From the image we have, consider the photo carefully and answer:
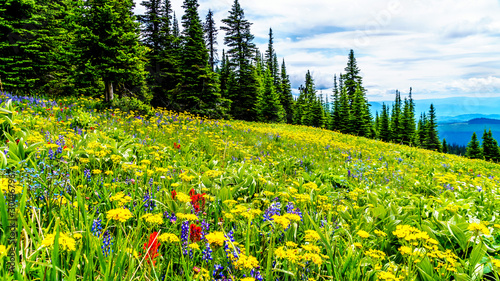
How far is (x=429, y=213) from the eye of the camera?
3334 millimetres

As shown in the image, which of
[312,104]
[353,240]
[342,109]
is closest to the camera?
[353,240]

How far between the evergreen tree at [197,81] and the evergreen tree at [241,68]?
7964 mm

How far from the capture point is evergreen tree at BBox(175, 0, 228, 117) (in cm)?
2167

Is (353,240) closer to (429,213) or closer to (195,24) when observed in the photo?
(429,213)

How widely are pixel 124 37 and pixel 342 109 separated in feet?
131

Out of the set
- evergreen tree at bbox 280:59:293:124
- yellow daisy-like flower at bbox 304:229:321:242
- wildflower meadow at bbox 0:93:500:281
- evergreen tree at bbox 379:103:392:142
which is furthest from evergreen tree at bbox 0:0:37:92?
evergreen tree at bbox 379:103:392:142

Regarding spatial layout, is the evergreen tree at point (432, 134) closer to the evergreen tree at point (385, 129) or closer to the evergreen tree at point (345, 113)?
the evergreen tree at point (385, 129)

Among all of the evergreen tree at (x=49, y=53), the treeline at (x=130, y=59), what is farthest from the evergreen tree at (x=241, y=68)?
the evergreen tree at (x=49, y=53)

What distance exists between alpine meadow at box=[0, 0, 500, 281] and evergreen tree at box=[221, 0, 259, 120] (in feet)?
0.58

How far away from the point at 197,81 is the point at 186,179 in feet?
67.4

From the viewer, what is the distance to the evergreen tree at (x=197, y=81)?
2167 centimetres

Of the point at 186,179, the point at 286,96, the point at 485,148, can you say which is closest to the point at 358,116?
the point at 286,96

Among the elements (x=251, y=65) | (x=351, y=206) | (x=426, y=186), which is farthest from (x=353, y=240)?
(x=251, y=65)

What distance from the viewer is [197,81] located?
2184 centimetres
